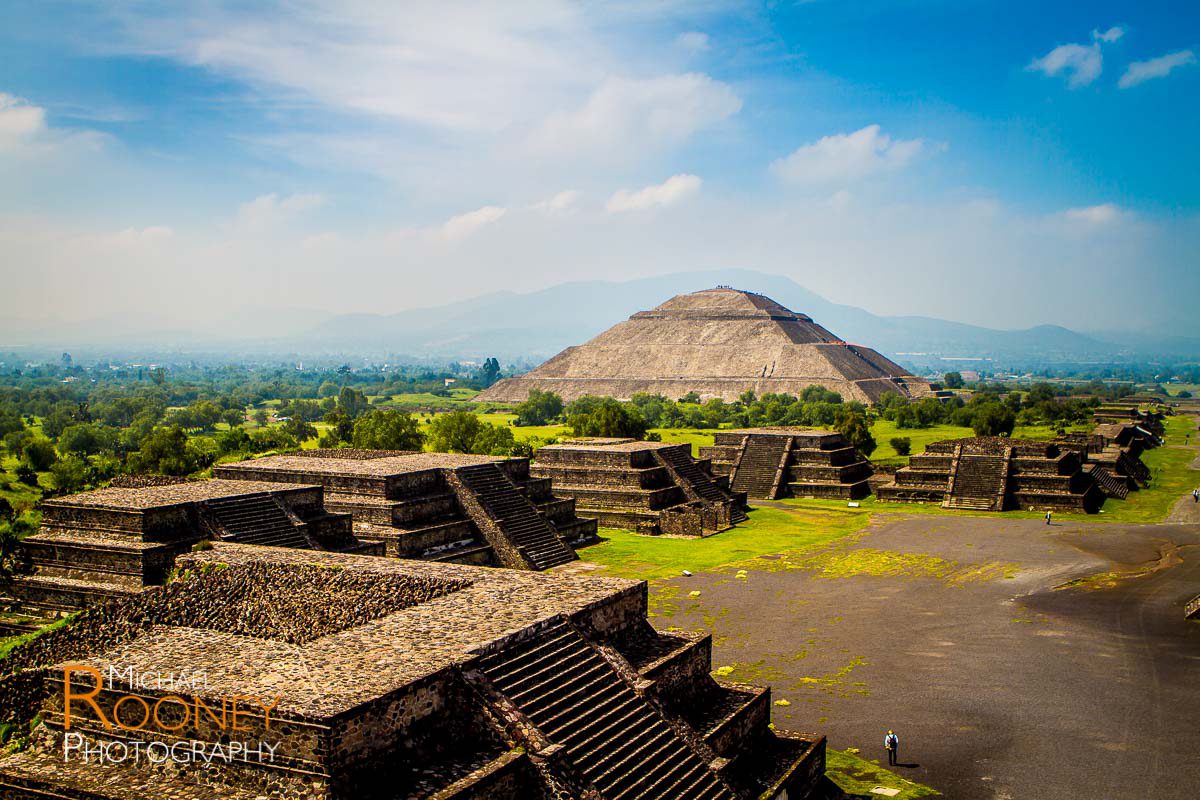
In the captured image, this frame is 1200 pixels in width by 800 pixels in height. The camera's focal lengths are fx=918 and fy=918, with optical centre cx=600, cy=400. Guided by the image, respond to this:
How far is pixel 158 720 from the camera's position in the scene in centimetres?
1145

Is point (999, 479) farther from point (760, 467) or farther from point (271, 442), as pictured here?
point (271, 442)

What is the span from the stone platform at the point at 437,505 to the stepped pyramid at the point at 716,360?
86050 mm

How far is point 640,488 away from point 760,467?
13.5 m

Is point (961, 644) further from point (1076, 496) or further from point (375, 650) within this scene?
point (1076, 496)

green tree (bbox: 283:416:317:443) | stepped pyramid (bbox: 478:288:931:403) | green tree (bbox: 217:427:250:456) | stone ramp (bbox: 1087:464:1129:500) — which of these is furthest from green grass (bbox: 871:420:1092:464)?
green tree (bbox: 283:416:317:443)

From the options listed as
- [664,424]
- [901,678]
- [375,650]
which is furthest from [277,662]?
[664,424]

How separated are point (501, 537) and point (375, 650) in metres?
16.5

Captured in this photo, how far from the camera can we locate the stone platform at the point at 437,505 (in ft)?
91.1

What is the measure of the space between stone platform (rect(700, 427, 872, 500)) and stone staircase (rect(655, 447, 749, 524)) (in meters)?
6.52

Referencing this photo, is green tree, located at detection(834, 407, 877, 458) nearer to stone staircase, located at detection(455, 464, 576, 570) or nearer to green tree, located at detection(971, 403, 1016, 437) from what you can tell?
green tree, located at detection(971, 403, 1016, 437)

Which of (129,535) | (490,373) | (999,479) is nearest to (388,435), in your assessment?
(129,535)

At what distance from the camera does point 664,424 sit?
9062 centimetres

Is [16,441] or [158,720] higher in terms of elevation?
[158,720]

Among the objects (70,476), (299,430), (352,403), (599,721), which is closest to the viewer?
(599,721)
